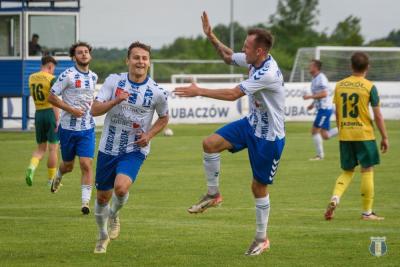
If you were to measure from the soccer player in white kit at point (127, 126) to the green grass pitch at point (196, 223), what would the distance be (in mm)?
713

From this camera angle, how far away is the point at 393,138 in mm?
30797

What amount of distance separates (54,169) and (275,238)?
6919 mm

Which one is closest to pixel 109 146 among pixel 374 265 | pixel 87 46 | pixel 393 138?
pixel 374 265

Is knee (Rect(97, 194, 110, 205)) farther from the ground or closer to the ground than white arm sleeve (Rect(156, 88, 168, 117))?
closer to the ground

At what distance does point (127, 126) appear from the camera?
10680 mm

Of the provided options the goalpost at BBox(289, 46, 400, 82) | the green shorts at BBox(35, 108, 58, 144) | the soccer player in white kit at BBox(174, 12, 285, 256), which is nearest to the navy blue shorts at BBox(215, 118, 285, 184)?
the soccer player in white kit at BBox(174, 12, 285, 256)

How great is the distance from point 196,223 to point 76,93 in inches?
116

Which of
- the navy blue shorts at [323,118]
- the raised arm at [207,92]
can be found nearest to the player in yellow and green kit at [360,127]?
the raised arm at [207,92]

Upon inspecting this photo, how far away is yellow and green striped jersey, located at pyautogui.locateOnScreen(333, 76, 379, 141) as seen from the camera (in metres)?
13.7

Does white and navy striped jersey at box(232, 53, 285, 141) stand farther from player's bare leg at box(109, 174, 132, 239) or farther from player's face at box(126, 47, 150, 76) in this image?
player's bare leg at box(109, 174, 132, 239)

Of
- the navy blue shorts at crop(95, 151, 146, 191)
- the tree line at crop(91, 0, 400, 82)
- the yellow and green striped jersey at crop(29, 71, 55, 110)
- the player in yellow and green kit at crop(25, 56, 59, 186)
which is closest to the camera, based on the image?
the navy blue shorts at crop(95, 151, 146, 191)

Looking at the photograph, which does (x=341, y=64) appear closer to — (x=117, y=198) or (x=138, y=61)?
(x=117, y=198)

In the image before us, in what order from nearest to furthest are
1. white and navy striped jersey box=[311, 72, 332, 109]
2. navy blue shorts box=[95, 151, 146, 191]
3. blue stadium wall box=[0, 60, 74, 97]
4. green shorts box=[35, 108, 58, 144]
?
navy blue shorts box=[95, 151, 146, 191] < green shorts box=[35, 108, 58, 144] < white and navy striped jersey box=[311, 72, 332, 109] < blue stadium wall box=[0, 60, 74, 97]

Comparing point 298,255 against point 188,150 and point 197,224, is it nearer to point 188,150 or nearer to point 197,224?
point 197,224
